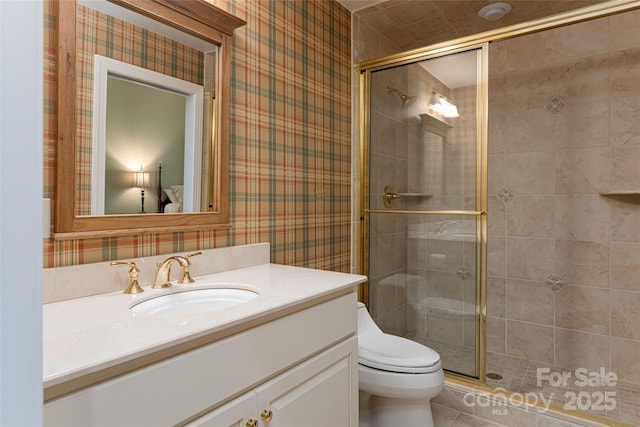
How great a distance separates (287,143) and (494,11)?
5.27 ft

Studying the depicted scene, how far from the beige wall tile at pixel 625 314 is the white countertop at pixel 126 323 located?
1.94 m

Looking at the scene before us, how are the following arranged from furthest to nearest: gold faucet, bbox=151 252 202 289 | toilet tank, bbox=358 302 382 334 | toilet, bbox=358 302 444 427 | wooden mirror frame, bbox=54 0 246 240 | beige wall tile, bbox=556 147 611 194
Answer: beige wall tile, bbox=556 147 611 194 < toilet tank, bbox=358 302 382 334 < toilet, bbox=358 302 444 427 < gold faucet, bbox=151 252 202 289 < wooden mirror frame, bbox=54 0 246 240

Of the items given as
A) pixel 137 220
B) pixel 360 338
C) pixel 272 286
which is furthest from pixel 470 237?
pixel 137 220

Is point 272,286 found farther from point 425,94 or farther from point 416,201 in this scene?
point 425,94

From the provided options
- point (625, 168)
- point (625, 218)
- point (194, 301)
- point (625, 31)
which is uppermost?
point (625, 31)

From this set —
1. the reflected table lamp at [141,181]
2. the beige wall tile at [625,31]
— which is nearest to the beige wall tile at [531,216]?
the beige wall tile at [625,31]

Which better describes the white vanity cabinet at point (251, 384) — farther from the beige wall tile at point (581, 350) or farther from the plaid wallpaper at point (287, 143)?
the beige wall tile at point (581, 350)

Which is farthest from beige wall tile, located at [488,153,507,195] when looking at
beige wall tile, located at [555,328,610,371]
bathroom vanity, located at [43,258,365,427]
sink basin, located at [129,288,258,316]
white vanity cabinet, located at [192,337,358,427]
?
sink basin, located at [129,288,258,316]

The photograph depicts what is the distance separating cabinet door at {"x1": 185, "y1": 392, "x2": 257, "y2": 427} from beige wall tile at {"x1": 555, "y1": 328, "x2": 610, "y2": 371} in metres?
2.32

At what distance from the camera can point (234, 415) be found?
3.01 ft

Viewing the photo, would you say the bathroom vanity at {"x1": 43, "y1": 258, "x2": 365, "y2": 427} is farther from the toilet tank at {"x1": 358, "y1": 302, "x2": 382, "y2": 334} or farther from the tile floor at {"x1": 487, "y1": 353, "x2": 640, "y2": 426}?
the tile floor at {"x1": 487, "y1": 353, "x2": 640, "y2": 426}

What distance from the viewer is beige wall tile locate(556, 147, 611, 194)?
234 cm

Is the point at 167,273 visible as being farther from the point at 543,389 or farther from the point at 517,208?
the point at 517,208

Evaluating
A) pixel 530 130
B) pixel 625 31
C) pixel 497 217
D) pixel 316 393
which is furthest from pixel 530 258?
pixel 316 393
